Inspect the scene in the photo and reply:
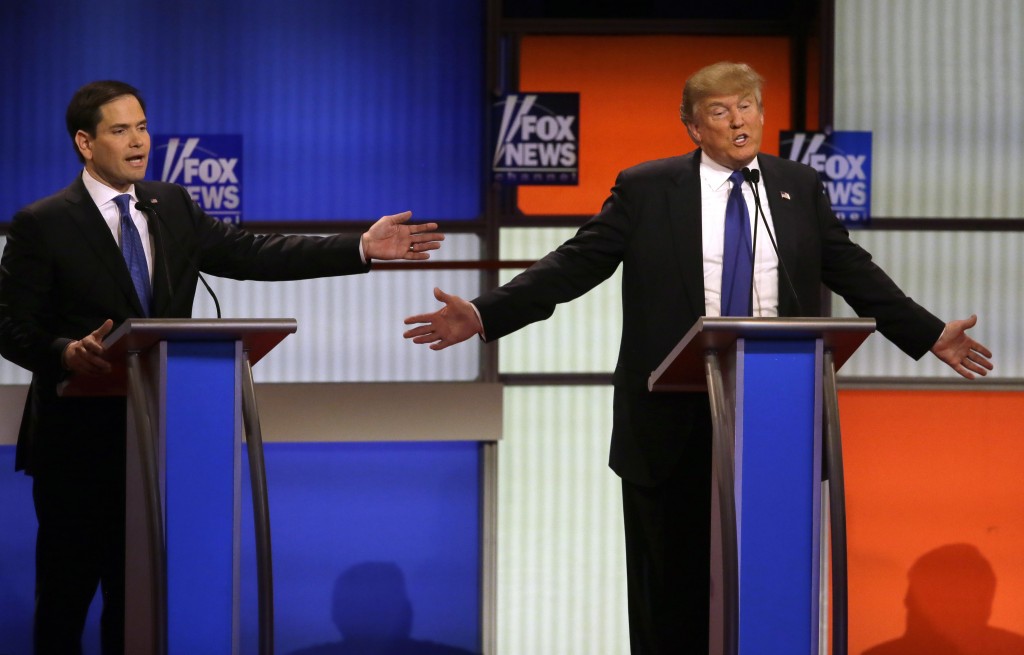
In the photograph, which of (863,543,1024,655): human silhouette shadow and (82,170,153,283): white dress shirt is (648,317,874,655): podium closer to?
(82,170,153,283): white dress shirt

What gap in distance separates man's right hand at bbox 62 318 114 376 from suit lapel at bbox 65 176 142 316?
30 cm

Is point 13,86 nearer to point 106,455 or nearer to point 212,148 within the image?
point 212,148

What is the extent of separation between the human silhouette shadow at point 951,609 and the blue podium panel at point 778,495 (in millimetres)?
2404

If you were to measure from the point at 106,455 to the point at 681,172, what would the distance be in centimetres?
134

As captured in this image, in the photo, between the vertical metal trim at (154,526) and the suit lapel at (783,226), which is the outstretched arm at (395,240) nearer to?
the suit lapel at (783,226)

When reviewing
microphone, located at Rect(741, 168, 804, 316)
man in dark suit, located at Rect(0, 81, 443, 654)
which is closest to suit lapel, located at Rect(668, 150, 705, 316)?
microphone, located at Rect(741, 168, 804, 316)

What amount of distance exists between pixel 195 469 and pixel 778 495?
3.11ft

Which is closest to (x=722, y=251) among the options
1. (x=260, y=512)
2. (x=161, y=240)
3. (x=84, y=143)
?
(x=260, y=512)

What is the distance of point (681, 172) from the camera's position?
2.52 meters

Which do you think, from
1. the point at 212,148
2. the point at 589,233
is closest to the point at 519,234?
the point at 212,148

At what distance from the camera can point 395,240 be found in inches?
110

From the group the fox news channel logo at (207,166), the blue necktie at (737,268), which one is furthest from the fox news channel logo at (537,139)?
the blue necktie at (737,268)

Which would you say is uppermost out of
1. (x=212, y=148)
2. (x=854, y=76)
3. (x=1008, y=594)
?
(x=854, y=76)

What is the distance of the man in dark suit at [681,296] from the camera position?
239 cm
